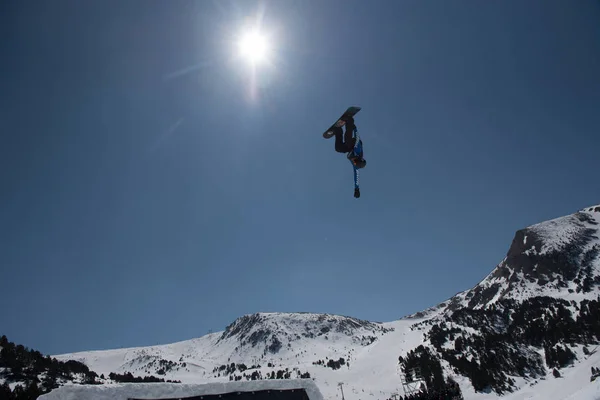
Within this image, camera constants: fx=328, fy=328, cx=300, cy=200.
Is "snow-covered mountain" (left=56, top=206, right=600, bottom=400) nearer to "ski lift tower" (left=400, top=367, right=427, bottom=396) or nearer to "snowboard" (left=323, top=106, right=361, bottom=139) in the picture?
"ski lift tower" (left=400, top=367, right=427, bottom=396)

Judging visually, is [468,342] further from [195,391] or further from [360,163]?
[360,163]

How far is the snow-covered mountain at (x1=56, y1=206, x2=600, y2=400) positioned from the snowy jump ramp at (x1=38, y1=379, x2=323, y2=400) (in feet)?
112

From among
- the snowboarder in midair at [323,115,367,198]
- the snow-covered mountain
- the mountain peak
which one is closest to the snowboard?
the snowboarder in midair at [323,115,367,198]

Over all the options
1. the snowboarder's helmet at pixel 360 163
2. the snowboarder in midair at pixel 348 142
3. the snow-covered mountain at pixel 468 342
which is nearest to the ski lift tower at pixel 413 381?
the snow-covered mountain at pixel 468 342

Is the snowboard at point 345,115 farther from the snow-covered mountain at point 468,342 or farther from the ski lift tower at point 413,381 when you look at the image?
the snow-covered mountain at point 468,342

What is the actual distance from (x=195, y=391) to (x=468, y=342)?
62655 mm

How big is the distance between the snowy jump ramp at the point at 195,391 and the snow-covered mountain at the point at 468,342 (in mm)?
34150

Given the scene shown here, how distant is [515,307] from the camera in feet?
272

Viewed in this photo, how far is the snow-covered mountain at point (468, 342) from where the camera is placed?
169 ft

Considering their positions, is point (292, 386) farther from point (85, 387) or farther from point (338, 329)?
point (338, 329)

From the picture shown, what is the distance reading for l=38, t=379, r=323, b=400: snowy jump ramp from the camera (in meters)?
15.6

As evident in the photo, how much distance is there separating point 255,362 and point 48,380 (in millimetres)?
97418

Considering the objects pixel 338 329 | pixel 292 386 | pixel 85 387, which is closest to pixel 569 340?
pixel 292 386

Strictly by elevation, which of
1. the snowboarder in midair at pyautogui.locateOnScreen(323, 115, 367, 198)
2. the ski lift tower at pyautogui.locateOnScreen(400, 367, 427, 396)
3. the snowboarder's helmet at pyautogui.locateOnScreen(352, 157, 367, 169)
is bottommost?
the ski lift tower at pyautogui.locateOnScreen(400, 367, 427, 396)
